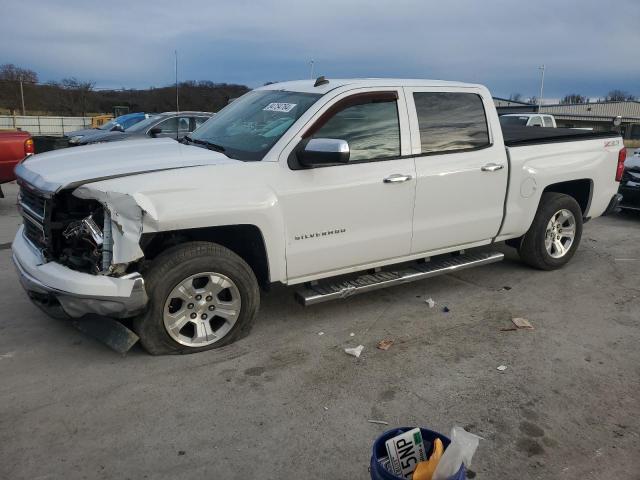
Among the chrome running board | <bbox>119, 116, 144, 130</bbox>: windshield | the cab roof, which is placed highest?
the cab roof

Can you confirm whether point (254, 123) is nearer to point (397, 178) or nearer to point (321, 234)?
point (321, 234)

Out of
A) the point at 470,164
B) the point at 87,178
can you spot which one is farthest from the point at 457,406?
the point at 87,178

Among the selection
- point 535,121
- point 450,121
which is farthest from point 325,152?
point 535,121

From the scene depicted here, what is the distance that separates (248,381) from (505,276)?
3499 mm

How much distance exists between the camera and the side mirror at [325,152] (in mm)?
3914

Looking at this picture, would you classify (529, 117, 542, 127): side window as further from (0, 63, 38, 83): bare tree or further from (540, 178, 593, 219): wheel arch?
(0, 63, 38, 83): bare tree

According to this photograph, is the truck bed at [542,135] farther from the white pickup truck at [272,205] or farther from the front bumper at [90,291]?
the front bumper at [90,291]

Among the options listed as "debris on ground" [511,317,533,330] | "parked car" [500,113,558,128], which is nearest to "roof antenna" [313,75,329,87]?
"debris on ground" [511,317,533,330]

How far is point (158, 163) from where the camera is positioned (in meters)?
3.91

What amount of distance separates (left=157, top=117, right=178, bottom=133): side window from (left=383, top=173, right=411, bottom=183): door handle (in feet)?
31.4

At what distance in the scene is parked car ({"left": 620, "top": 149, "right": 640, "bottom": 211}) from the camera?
9203 mm

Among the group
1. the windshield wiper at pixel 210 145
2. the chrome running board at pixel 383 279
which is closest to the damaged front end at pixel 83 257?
the windshield wiper at pixel 210 145

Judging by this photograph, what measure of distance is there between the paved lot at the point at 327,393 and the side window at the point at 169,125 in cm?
843

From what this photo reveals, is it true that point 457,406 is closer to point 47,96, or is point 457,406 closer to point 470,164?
point 470,164
